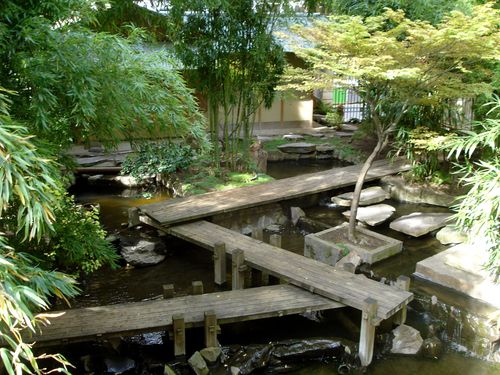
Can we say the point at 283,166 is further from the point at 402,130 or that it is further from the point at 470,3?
the point at 470,3

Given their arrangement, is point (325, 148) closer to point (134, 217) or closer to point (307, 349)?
point (134, 217)

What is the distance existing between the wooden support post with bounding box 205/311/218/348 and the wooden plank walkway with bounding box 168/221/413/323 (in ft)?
4.25

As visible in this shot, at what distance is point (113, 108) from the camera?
4695 mm

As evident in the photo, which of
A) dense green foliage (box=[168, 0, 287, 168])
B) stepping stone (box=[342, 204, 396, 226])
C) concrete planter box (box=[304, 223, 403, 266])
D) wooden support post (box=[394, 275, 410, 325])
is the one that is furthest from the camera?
dense green foliage (box=[168, 0, 287, 168])

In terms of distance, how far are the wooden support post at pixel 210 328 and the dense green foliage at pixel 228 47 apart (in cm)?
584

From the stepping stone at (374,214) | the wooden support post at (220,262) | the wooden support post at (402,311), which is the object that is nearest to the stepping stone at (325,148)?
the stepping stone at (374,214)

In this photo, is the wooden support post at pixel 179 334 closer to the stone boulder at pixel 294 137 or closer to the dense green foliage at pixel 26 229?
the dense green foliage at pixel 26 229

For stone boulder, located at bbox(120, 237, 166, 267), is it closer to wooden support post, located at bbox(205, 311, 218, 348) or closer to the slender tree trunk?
wooden support post, located at bbox(205, 311, 218, 348)

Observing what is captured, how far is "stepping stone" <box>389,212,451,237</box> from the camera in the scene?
884 centimetres

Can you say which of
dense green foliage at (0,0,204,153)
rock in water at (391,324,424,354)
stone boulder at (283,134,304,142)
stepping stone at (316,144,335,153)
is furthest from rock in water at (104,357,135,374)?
stone boulder at (283,134,304,142)

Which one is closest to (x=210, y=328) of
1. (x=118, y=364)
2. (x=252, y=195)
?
(x=118, y=364)

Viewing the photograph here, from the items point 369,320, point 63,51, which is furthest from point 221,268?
point 63,51

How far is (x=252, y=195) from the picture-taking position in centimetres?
962

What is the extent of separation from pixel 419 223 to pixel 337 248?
2227 millimetres
